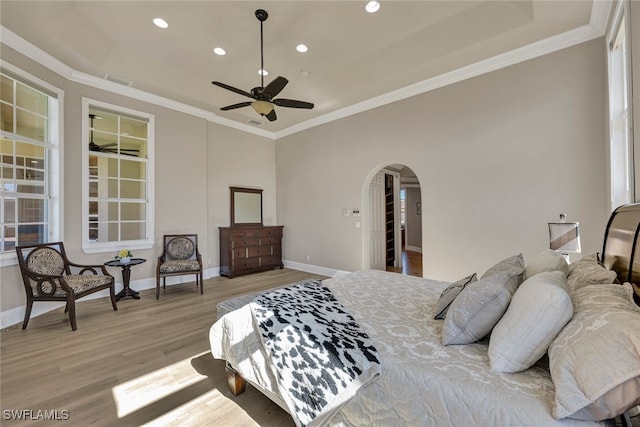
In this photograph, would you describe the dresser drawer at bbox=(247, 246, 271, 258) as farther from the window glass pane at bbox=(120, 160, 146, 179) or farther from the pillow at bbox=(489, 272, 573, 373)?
the pillow at bbox=(489, 272, 573, 373)

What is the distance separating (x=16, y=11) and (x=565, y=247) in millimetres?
6013

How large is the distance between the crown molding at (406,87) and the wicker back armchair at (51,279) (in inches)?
96.5

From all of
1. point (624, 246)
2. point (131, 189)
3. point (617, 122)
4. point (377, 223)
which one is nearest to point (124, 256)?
point (131, 189)

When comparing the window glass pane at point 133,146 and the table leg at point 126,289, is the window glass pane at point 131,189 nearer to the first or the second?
the window glass pane at point 133,146

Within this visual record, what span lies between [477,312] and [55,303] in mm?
5255

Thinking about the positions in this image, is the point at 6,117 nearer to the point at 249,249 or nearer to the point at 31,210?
the point at 31,210

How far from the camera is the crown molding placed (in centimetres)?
304

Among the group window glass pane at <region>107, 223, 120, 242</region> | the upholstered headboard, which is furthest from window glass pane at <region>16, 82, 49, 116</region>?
the upholstered headboard

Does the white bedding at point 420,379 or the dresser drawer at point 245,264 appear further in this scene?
the dresser drawer at point 245,264

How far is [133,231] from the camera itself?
15.6ft

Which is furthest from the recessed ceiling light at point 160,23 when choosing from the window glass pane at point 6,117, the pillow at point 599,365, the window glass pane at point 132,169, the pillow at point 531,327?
the pillow at point 599,365

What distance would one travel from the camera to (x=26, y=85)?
3412 mm

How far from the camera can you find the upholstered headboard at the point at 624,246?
4.43 feet

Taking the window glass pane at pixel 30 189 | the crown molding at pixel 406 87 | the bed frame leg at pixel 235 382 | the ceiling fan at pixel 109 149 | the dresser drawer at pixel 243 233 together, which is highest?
the crown molding at pixel 406 87
